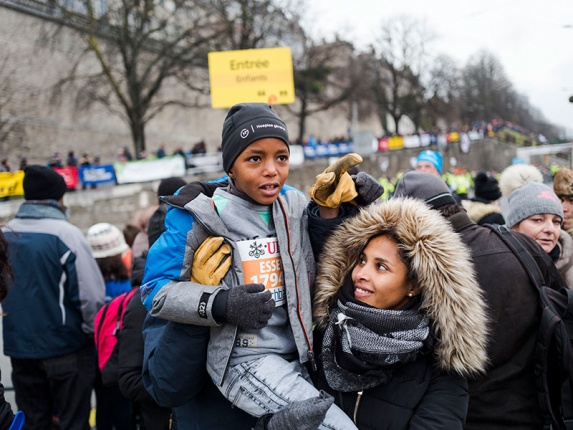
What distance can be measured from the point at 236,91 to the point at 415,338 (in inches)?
293

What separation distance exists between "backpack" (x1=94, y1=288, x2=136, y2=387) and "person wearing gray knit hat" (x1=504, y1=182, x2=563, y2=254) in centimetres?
268

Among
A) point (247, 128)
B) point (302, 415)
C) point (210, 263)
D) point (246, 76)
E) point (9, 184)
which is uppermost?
point (246, 76)

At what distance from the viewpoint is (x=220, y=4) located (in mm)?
22609

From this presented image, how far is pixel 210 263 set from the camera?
1856 millimetres

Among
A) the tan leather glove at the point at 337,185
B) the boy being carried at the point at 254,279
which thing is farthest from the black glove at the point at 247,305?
the tan leather glove at the point at 337,185

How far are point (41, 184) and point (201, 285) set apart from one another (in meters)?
2.66

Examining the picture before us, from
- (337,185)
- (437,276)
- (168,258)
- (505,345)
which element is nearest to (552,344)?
(505,345)

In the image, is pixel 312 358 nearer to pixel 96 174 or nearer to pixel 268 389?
pixel 268 389

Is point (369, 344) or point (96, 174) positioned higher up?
point (96, 174)

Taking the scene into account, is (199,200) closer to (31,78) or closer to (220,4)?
(220,4)

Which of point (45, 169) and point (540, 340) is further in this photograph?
point (45, 169)

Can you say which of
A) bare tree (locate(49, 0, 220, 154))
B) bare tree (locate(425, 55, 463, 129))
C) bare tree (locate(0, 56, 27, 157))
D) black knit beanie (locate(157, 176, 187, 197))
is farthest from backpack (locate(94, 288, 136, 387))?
bare tree (locate(425, 55, 463, 129))

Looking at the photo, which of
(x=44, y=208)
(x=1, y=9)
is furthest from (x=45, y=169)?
(x=1, y=9)

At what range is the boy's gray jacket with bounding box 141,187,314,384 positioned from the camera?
1792 millimetres
